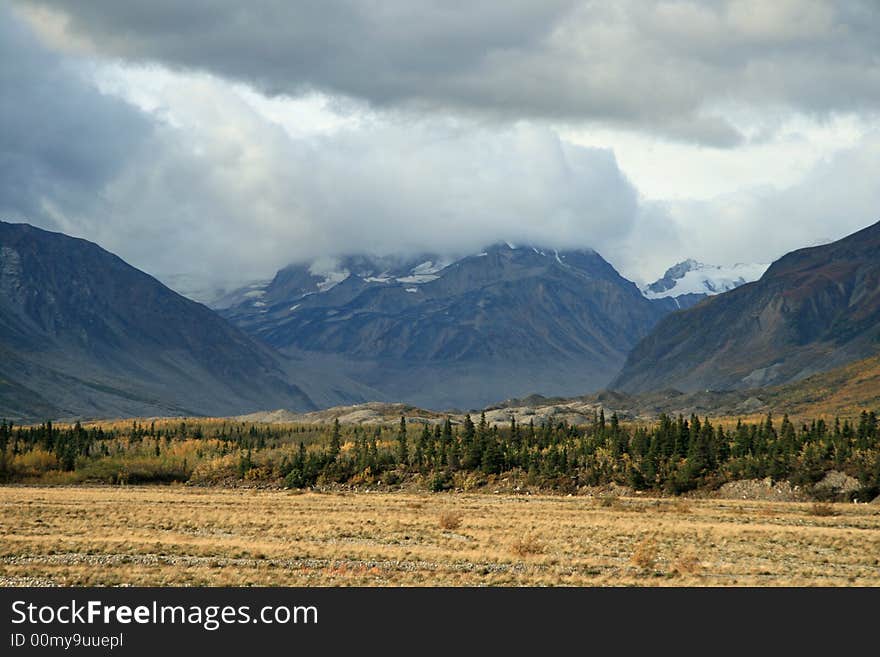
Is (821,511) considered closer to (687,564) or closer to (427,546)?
(687,564)

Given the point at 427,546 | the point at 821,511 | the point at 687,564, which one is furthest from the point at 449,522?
the point at 821,511

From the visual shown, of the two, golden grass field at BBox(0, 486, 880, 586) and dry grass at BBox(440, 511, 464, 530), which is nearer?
golden grass field at BBox(0, 486, 880, 586)

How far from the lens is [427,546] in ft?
140

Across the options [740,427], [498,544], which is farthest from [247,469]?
[498,544]

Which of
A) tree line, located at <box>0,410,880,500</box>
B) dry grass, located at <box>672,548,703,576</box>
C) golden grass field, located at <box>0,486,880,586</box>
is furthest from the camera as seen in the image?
tree line, located at <box>0,410,880,500</box>

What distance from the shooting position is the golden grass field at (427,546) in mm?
33438

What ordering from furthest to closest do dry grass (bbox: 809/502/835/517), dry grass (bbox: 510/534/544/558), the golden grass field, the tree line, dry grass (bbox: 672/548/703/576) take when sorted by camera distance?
the tree line, dry grass (bbox: 809/502/835/517), dry grass (bbox: 510/534/544/558), dry grass (bbox: 672/548/703/576), the golden grass field

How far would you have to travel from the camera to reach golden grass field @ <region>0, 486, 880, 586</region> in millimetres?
33438

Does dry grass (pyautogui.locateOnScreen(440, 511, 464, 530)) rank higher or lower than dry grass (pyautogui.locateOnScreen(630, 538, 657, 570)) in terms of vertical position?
higher

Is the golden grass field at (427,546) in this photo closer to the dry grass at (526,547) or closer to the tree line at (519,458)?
the dry grass at (526,547)

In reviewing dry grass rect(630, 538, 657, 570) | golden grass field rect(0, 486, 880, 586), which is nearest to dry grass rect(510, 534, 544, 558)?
golden grass field rect(0, 486, 880, 586)

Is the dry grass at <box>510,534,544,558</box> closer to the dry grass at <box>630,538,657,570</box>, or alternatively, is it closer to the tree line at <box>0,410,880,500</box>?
the dry grass at <box>630,538,657,570</box>
